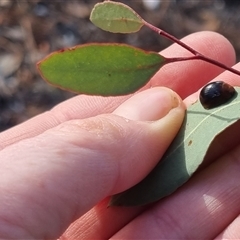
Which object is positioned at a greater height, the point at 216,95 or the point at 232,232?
the point at 216,95

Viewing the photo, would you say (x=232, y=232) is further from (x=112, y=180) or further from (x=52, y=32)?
(x=52, y=32)

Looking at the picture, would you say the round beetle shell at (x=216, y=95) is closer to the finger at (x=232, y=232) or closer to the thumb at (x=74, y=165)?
the thumb at (x=74, y=165)

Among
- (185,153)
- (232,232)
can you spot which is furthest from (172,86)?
(232,232)

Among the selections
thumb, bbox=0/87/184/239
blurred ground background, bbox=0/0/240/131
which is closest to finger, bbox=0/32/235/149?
thumb, bbox=0/87/184/239

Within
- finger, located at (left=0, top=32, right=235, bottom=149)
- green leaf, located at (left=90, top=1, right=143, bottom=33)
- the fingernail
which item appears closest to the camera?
green leaf, located at (left=90, top=1, right=143, bottom=33)

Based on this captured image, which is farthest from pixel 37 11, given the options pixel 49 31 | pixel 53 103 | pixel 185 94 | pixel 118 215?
pixel 118 215

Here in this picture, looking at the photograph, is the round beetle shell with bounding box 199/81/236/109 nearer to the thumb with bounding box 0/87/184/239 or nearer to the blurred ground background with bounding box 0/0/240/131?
the thumb with bounding box 0/87/184/239
